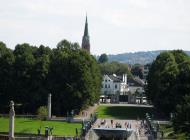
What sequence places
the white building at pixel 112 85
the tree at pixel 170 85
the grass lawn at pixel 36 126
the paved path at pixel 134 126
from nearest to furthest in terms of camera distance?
the paved path at pixel 134 126 < the grass lawn at pixel 36 126 < the tree at pixel 170 85 < the white building at pixel 112 85

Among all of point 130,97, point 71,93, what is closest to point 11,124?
point 71,93

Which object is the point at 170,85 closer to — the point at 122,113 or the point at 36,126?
the point at 122,113

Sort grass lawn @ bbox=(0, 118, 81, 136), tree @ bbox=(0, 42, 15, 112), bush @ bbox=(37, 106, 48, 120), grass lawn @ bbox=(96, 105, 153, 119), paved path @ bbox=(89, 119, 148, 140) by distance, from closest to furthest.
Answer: paved path @ bbox=(89, 119, 148, 140) < grass lawn @ bbox=(0, 118, 81, 136) < bush @ bbox=(37, 106, 48, 120) < grass lawn @ bbox=(96, 105, 153, 119) < tree @ bbox=(0, 42, 15, 112)

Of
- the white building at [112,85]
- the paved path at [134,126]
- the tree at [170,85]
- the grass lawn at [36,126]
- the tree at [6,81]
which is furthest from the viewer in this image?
the white building at [112,85]

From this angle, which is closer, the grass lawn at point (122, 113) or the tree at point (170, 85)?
the tree at point (170, 85)

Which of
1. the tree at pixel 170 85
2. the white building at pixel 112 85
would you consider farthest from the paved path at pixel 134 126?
the white building at pixel 112 85

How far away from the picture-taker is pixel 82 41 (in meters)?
179

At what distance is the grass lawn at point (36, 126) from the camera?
7020cm

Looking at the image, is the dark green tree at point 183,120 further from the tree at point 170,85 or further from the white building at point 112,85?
the white building at point 112,85

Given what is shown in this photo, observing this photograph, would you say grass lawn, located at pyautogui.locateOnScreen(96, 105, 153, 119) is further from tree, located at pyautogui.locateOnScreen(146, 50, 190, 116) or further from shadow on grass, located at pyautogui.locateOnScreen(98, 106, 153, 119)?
tree, located at pyautogui.locateOnScreen(146, 50, 190, 116)

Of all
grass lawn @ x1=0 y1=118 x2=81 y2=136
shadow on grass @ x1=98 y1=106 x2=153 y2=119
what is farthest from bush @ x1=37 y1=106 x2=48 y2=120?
shadow on grass @ x1=98 y1=106 x2=153 y2=119

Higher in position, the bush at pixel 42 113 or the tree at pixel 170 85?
the tree at pixel 170 85

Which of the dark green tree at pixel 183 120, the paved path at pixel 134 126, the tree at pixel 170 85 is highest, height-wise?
the tree at pixel 170 85

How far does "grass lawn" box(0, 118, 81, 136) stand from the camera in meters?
70.2
